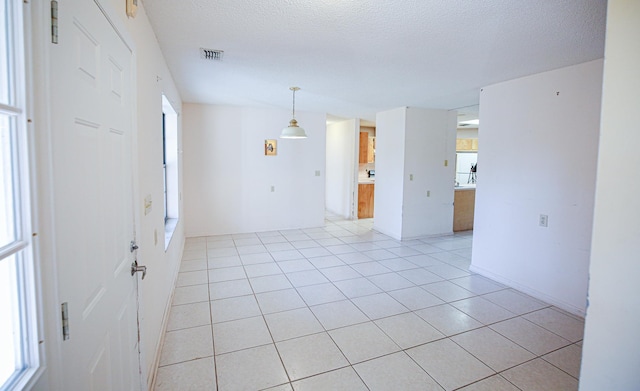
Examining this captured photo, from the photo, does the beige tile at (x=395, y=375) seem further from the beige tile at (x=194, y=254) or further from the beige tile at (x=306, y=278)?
the beige tile at (x=194, y=254)

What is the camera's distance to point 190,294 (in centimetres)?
326

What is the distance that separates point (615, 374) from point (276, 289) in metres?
2.87

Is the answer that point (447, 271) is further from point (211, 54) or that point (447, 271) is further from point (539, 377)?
point (211, 54)

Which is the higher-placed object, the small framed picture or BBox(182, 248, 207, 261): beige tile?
the small framed picture

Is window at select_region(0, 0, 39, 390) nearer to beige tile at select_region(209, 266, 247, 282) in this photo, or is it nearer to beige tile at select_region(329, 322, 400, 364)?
beige tile at select_region(329, 322, 400, 364)

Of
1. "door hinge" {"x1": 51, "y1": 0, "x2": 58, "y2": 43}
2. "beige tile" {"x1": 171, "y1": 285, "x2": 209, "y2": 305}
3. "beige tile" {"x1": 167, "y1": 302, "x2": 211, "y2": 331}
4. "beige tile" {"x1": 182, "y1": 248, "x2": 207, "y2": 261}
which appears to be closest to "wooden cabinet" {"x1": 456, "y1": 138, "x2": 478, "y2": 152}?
"beige tile" {"x1": 182, "y1": 248, "x2": 207, "y2": 261}

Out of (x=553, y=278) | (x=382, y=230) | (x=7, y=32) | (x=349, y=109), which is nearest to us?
(x=7, y=32)

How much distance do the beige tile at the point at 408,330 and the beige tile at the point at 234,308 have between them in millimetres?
1185

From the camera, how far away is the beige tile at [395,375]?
198 centimetres

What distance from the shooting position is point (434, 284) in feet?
11.9

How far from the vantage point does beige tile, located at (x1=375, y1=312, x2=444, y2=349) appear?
2.49m

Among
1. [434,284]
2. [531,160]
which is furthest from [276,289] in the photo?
[531,160]

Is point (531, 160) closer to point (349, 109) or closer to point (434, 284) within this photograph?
point (434, 284)

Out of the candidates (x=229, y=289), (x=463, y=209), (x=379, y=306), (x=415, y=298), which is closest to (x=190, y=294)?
(x=229, y=289)
